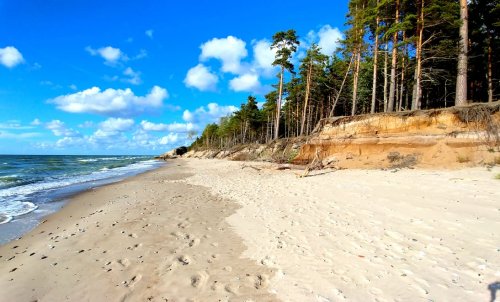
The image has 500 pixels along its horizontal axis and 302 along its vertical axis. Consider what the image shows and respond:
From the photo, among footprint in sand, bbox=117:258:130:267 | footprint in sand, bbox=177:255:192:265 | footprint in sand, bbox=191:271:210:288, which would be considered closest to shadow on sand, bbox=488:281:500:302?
footprint in sand, bbox=191:271:210:288

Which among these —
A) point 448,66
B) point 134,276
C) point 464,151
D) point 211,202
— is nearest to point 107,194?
point 211,202

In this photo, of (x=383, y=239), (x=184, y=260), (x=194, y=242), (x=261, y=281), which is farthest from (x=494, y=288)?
(x=194, y=242)

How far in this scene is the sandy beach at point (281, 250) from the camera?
4070 mm

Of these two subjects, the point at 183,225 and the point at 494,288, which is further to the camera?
the point at 183,225

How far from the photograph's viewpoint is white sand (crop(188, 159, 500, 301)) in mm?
3891

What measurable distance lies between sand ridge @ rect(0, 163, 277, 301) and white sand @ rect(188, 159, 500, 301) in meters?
0.57

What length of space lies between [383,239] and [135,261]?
16.5ft

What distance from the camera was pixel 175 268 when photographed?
501 cm

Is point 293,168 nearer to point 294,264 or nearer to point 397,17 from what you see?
point 397,17

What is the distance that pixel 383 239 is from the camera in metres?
5.56

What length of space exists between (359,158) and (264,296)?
1361 centimetres

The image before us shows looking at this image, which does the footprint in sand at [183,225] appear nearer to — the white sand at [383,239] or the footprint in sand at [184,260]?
the white sand at [383,239]

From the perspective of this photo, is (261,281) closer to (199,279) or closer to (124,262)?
(199,279)

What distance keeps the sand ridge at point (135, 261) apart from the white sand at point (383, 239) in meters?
0.57
